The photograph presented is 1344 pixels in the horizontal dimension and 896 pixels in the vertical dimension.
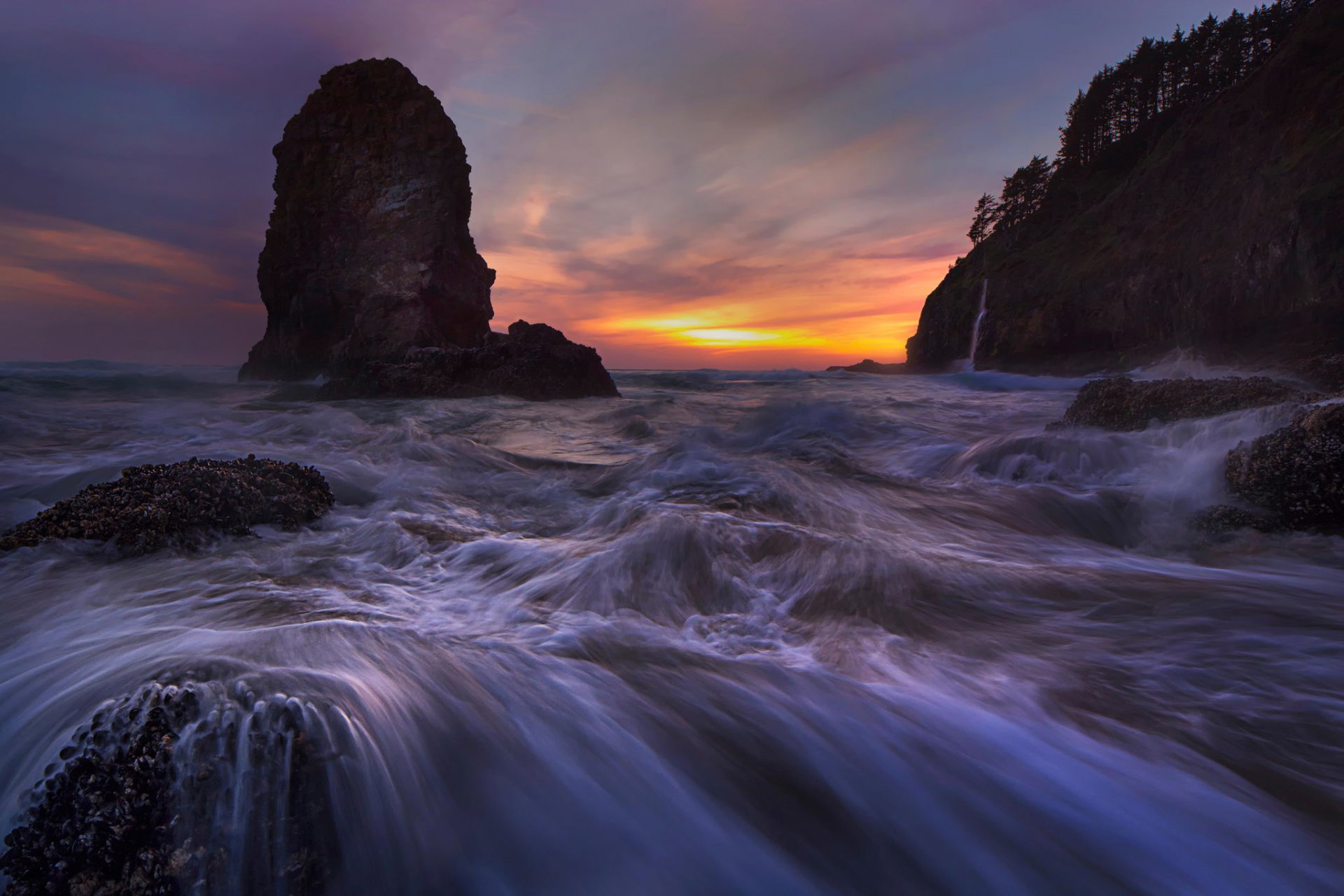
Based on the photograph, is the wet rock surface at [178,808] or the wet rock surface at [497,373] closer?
the wet rock surface at [178,808]

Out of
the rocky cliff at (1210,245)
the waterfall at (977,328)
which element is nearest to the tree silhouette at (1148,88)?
the rocky cliff at (1210,245)

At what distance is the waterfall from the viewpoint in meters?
34.9

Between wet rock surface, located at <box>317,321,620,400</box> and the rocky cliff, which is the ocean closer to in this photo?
wet rock surface, located at <box>317,321,620,400</box>

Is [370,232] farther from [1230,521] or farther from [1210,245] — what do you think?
[1210,245]

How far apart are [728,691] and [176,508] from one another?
3593 millimetres

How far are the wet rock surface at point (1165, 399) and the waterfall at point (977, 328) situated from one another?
3084 centimetres

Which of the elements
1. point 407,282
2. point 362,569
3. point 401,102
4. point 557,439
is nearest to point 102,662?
point 362,569

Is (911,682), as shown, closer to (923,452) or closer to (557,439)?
(923,452)

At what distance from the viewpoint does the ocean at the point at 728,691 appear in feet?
4.97

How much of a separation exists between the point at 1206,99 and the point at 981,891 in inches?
1703

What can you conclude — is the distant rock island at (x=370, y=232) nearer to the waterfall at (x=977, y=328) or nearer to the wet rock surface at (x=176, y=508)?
the wet rock surface at (x=176, y=508)

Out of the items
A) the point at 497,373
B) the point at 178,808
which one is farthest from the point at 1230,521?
the point at 497,373

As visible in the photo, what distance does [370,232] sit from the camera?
1094 inches

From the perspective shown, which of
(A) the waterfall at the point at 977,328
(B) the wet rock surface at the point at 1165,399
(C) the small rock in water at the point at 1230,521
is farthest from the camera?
(A) the waterfall at the point at 977,328
